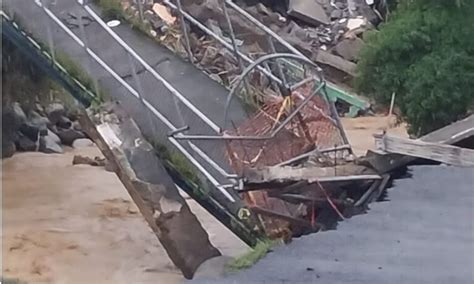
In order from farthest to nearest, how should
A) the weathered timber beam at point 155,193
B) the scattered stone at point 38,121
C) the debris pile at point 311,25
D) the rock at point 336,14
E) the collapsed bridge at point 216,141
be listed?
1. the rock at point 336,14
2. the debris pile at point 311,25
3. the scattered stone at point 38,121
4. the weathered timber beam at point 155,193
5. the collapsed bridge at point 216,141

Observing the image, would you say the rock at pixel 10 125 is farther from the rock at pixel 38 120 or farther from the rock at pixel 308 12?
the rock at pixel 308 12

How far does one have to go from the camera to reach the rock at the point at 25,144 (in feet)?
46.4

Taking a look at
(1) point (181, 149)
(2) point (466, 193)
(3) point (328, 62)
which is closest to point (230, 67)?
(1) point (181, 149)

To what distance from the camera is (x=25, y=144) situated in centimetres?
1415

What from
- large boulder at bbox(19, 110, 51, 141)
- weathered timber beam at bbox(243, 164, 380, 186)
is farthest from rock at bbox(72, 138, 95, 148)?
weathered timber beam at bbox(243, 164, 380, 186)

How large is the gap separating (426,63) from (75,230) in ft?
11.5

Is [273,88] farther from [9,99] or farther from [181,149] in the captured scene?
[9,99]

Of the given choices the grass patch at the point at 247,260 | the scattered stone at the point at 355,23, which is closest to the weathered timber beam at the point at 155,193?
the grass patch at the point at 247,260

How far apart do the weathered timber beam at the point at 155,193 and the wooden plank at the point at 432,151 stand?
1695 mm

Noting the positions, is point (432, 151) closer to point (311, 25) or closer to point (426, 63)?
point (426, 63)

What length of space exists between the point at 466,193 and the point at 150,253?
4.67 meters

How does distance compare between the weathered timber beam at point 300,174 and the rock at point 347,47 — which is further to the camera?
the rock at point 347,47

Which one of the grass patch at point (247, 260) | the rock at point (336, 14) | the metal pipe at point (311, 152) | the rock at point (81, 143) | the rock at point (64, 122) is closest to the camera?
the grass patch at point (247, 260)

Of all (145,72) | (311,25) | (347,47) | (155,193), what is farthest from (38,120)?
(155,193)
